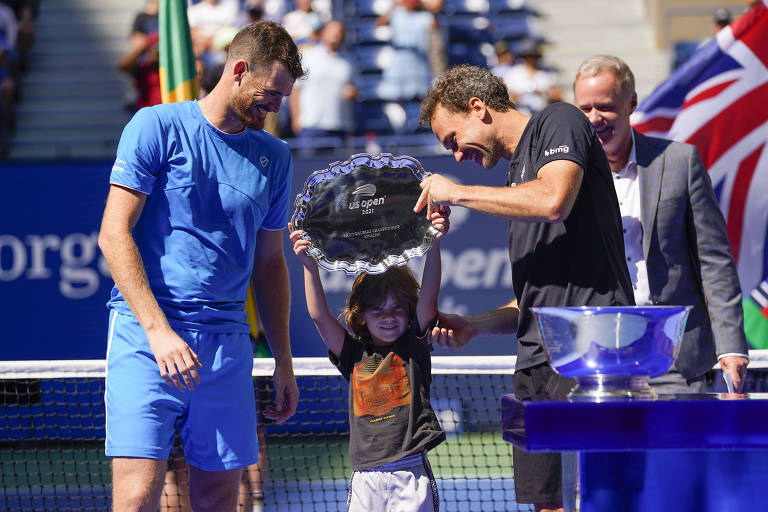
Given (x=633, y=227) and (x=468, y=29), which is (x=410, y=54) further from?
(x=633, y=227)

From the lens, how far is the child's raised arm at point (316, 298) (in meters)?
3.70

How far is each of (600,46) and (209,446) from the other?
11971mm

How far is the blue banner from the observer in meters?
7.50

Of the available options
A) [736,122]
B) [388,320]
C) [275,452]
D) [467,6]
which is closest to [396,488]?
[388,320]

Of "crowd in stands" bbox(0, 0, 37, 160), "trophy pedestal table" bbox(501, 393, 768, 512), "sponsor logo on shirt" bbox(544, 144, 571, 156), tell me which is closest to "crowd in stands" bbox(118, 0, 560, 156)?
"crowd in stands" bbox(0, 0, 37, 160)

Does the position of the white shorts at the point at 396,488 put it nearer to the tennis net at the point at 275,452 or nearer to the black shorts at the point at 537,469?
the tennis net at the point at 275,452

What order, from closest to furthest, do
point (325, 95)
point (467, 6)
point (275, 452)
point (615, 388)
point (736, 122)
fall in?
point (615, 388) → point (736, 122) → point (275, 452) → point (325, 95) → point (467, 6)

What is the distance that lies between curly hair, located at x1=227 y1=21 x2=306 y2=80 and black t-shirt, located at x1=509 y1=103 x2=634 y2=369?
79 cm

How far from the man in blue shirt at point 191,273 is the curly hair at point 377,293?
74 centimetres

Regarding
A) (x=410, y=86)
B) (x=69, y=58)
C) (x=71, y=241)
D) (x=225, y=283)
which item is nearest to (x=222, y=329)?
(x=225, y=283)

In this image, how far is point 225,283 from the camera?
3404 millimetres

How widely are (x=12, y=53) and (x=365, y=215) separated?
32.0ft

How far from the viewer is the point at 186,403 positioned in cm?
335

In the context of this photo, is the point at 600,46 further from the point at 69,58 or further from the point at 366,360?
the point at 366,360
